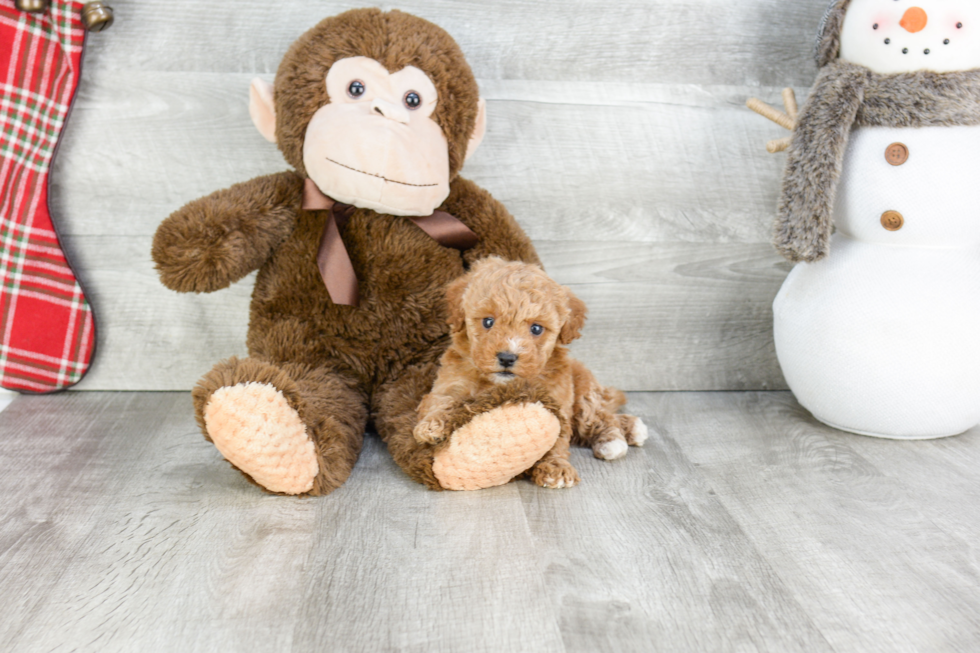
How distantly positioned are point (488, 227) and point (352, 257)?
0.20m

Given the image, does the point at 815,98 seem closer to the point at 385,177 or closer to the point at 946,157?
the point at 946,157

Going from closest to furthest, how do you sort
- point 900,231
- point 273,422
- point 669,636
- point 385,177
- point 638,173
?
point 669,636
point 273,422
point 385,177
point 900,231
point 638,173

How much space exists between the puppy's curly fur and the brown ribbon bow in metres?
0.13

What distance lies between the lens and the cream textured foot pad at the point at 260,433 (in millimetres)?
812

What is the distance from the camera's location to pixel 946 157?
1010 millimetres

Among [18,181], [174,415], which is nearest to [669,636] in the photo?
[174,415]

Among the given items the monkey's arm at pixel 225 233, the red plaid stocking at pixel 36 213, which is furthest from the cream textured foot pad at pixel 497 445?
the red plaid stocking at pixel 36 213

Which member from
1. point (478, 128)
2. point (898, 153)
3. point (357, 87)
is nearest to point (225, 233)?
point (357, 87)

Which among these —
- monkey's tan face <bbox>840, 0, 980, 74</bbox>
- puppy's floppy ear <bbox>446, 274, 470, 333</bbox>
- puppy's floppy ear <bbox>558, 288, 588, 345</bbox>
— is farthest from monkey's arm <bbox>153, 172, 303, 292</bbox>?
monkey's tan face <bbox>840, 0, 980, 74</bbox>

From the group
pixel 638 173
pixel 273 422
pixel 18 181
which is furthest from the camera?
pixel 638 173

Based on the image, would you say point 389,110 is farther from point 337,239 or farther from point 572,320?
point 572,320

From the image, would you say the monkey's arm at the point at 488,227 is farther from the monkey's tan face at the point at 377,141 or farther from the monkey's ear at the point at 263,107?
the monkey's ear at the point at 263,107

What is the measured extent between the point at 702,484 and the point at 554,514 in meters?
0.22

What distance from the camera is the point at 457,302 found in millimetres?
919
